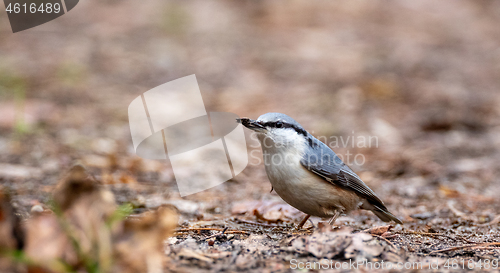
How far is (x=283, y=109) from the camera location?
25.1 feet

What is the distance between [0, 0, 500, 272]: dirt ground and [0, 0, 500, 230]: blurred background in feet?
0.12

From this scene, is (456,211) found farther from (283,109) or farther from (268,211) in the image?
(283,109)

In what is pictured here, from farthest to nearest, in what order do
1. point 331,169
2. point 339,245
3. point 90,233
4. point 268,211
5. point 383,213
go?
point 268,211, point 383,213, point 331,169, point 339,245, point 90,233

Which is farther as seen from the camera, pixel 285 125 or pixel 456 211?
pixel 456 211

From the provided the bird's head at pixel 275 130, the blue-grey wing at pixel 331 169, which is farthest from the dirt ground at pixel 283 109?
the bird's head at pixel 275 130

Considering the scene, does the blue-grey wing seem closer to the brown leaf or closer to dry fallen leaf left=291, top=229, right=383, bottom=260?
the brown leaf

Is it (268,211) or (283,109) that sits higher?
(283,109)

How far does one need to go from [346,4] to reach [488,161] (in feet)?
26.5

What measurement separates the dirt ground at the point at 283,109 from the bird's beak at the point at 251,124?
80cm

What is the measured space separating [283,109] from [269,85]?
5.01ft

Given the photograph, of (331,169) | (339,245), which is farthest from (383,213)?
(339,245)

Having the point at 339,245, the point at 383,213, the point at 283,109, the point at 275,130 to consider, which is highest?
the point at 283,109

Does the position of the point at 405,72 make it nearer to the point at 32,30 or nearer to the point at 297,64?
the point at 297,64

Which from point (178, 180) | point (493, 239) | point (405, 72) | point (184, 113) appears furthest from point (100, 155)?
point (405, 72)
